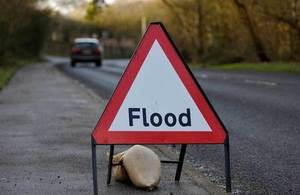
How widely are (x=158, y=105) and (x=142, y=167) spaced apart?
0.64 m

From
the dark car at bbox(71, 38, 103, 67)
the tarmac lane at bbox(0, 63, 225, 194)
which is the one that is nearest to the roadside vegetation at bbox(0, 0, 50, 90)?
the dark car at bbox(71, 38, 103, 67)

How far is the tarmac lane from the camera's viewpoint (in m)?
6.58

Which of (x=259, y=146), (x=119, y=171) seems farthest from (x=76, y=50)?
(x=119, y=171)

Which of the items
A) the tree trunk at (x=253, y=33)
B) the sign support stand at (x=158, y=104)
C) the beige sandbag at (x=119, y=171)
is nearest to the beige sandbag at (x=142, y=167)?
the beige sandbag at (x=119, y=171)

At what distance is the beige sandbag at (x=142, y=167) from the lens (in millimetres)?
6418

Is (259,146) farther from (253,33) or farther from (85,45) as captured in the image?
(85,45)

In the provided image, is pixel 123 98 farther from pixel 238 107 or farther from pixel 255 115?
pixel 238 107

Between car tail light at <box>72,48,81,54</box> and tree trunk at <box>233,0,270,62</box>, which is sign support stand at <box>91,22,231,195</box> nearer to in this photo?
tree trunk at <box>233,0,270,62</box>

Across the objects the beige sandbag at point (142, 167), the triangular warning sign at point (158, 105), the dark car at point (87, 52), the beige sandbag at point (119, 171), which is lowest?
the dark car at point (87, 52)

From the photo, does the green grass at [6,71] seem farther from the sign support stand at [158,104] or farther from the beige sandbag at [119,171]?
the sign support stand at [158,104]

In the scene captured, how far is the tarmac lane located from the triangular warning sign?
1.81ft

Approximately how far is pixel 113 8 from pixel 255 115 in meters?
70.3

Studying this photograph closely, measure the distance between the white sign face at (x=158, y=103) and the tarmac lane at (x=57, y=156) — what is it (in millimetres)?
632

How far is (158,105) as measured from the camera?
620 centimetres
